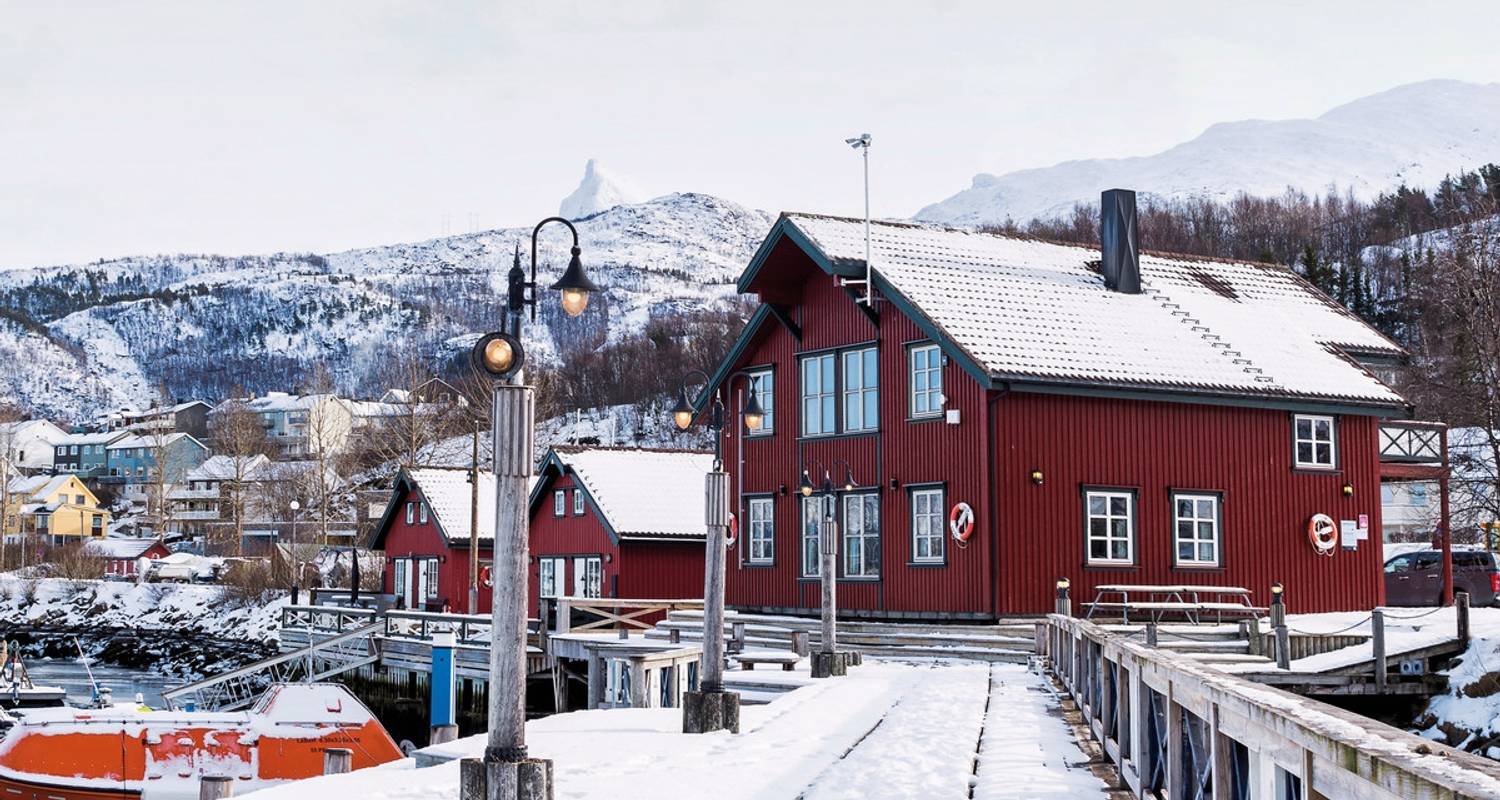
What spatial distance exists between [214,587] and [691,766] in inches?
2697

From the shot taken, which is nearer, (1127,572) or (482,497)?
(1127,572)

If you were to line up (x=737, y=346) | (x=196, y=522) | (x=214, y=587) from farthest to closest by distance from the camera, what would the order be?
(x=196, y=522)
(x=214, y=587)
(x=737, y=346)

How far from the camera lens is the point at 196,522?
131125 millimetres

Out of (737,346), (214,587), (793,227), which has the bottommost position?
(214,587)

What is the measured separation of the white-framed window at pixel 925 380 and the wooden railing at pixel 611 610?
7.81 metres

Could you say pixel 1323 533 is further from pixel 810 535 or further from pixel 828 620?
pixel 828 620

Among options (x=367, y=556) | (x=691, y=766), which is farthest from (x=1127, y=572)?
(x=367, y=556)

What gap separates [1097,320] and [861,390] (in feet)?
16.5

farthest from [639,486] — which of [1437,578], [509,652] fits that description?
[509,652]

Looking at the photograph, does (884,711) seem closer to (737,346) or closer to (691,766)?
(691,766)

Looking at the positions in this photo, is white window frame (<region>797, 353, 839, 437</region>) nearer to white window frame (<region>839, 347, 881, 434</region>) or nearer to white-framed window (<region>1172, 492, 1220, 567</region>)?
white window frame (<region>839, 347, 881, 434</region>)

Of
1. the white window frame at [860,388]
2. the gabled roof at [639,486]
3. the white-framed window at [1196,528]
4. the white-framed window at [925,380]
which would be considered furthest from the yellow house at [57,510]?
the white-framed window at [1196,528]

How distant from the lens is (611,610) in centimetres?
3912

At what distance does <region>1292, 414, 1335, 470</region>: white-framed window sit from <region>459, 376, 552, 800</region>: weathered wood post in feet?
82.3
